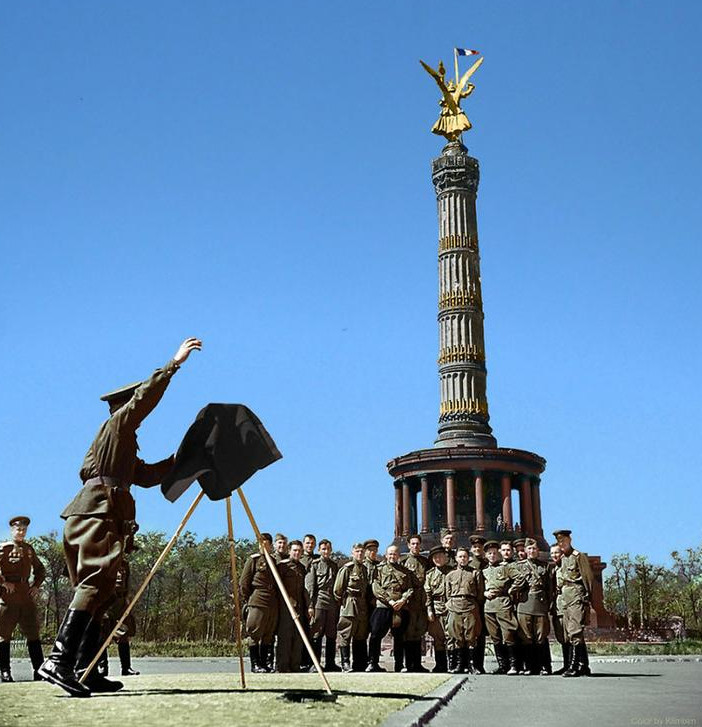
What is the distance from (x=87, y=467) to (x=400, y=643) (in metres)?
7.33

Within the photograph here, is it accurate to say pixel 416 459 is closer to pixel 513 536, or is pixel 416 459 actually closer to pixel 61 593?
pixel 513 536

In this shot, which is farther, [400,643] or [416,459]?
[416,459]

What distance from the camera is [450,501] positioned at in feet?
135

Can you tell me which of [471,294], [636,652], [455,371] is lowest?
[636,652]

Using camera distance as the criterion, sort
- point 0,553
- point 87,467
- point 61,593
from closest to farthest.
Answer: point 87,467, point 0,553, point 61,593

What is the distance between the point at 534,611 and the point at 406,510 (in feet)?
98.0

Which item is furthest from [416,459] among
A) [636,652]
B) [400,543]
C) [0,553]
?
[0,553]

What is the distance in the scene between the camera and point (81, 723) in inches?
227

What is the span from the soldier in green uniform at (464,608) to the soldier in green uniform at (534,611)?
657 mm

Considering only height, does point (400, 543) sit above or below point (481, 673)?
above

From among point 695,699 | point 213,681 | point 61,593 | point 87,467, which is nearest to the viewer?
point 87,467

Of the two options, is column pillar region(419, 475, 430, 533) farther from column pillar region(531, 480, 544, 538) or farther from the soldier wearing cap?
the soldier wearing cap

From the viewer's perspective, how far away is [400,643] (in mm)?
13977

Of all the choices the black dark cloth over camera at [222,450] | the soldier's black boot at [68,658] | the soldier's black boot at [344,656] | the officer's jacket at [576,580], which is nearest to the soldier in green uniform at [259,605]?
the soldier's black boot at [344,656]
